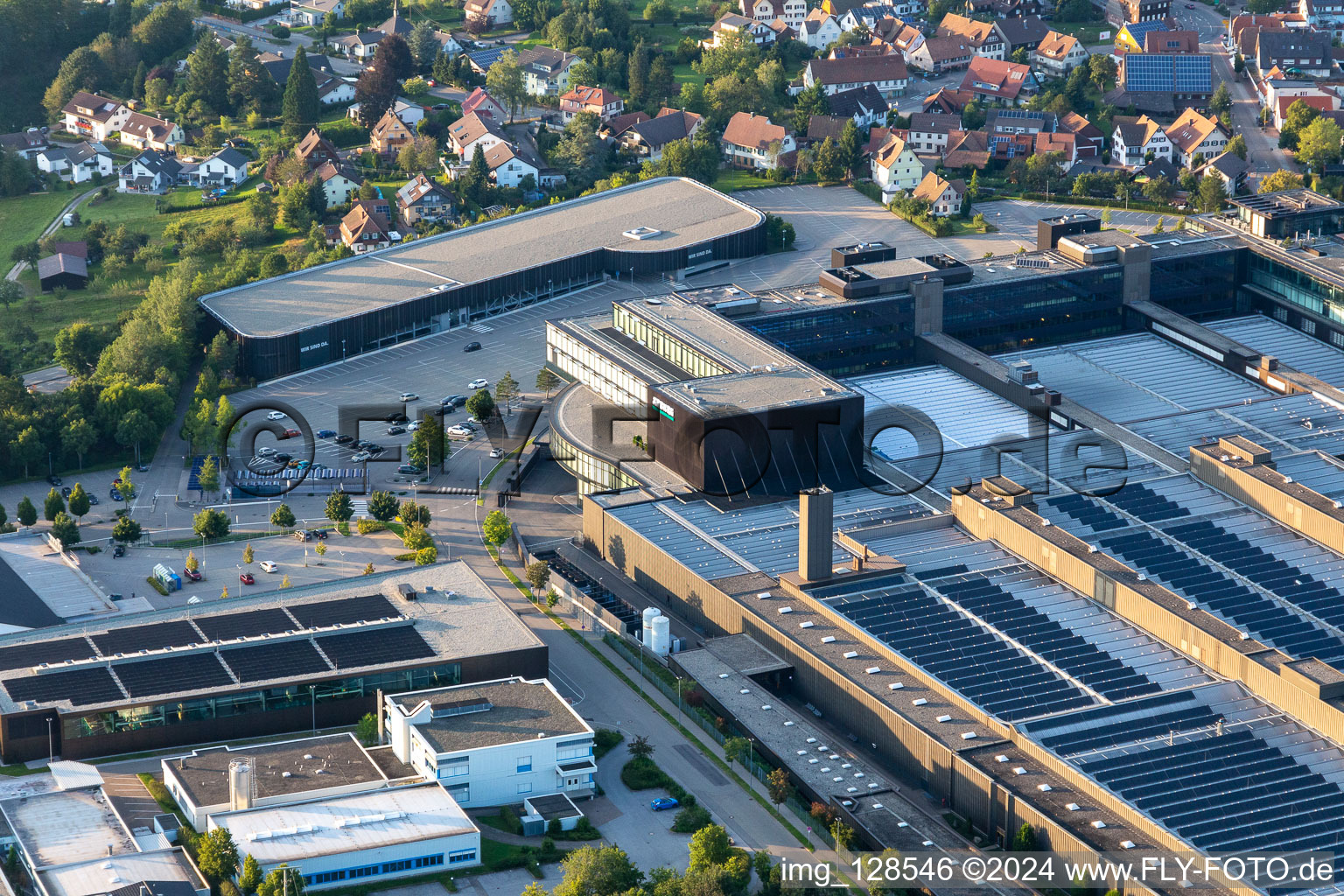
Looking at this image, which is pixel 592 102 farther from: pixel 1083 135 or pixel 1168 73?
pixel 1168 73

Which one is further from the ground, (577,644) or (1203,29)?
(1203,29)

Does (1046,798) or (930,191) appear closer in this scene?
(1046,798)

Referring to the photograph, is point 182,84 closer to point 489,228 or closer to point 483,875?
point 489,228

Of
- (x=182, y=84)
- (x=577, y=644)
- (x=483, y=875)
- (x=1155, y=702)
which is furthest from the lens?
(x=182, y=84)

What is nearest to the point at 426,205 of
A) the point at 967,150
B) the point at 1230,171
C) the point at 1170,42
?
the point at 967,150

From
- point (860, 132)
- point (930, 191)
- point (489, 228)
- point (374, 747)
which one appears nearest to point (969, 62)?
point (860, 132)

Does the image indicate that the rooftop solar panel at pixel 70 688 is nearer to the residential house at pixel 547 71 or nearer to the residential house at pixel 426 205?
the residential house at pixel 426 205
